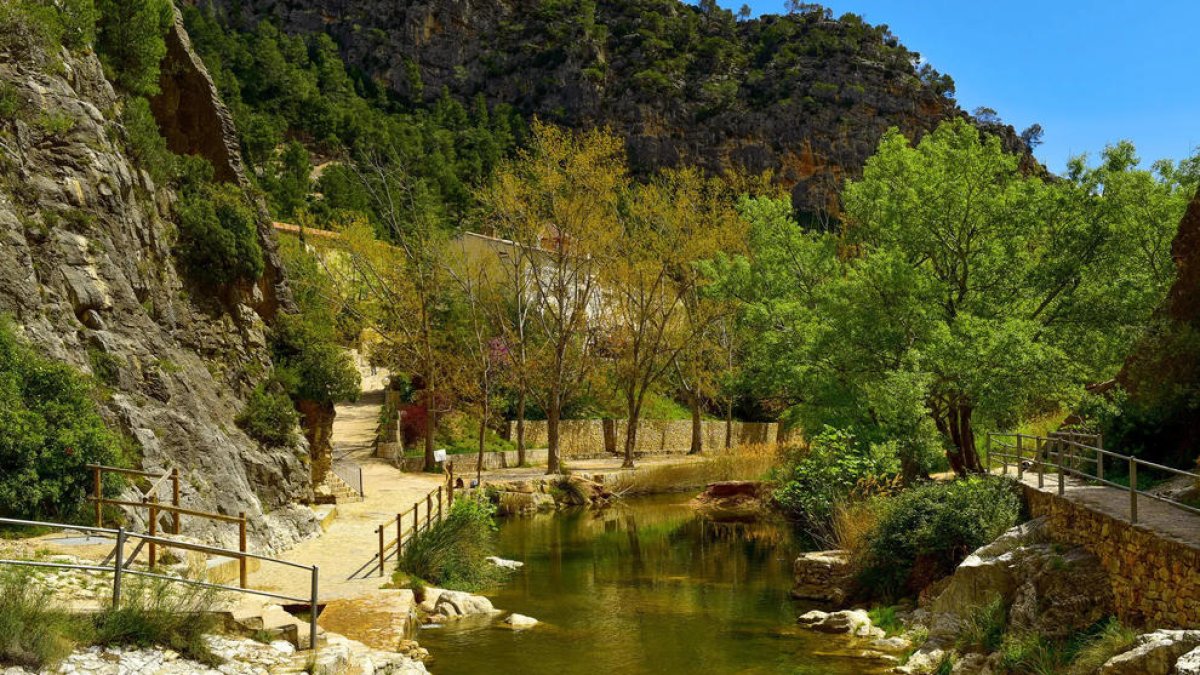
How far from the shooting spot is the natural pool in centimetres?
1525

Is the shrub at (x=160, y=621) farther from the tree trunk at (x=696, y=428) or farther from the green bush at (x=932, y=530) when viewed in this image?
the tree trunk at (x=696, y=428)

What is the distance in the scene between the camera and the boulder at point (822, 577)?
64.1ft

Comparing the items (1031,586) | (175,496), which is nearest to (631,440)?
(175,496)

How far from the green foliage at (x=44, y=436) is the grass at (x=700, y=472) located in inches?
979

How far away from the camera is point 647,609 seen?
1916 cm

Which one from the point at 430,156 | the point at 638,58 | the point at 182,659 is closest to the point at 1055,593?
the point at 182,659

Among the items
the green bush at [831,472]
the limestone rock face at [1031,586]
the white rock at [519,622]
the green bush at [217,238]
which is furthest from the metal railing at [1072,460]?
the green bush at [217,238]

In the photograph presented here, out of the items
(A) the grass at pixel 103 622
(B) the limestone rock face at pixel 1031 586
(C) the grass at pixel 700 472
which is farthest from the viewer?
(C) the grass at pixel 700 472

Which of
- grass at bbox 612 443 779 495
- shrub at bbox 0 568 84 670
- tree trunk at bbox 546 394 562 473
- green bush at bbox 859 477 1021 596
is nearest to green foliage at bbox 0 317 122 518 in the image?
shrub at bbox 0 568 84 670

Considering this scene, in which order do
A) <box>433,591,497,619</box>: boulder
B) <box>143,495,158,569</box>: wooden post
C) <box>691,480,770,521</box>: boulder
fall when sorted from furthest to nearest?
<box>691,480,770,521</box>: boulder → <box>433,591,497,619</box>: boulder → <box>143,495,158,569</box>: wooden post

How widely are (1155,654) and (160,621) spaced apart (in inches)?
419

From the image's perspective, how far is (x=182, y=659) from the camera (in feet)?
33.8

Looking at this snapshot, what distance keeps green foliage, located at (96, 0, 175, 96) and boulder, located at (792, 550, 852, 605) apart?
1844 cm

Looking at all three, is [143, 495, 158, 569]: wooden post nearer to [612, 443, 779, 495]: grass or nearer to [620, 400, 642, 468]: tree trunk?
[612, 443, 779, 495]: grass
